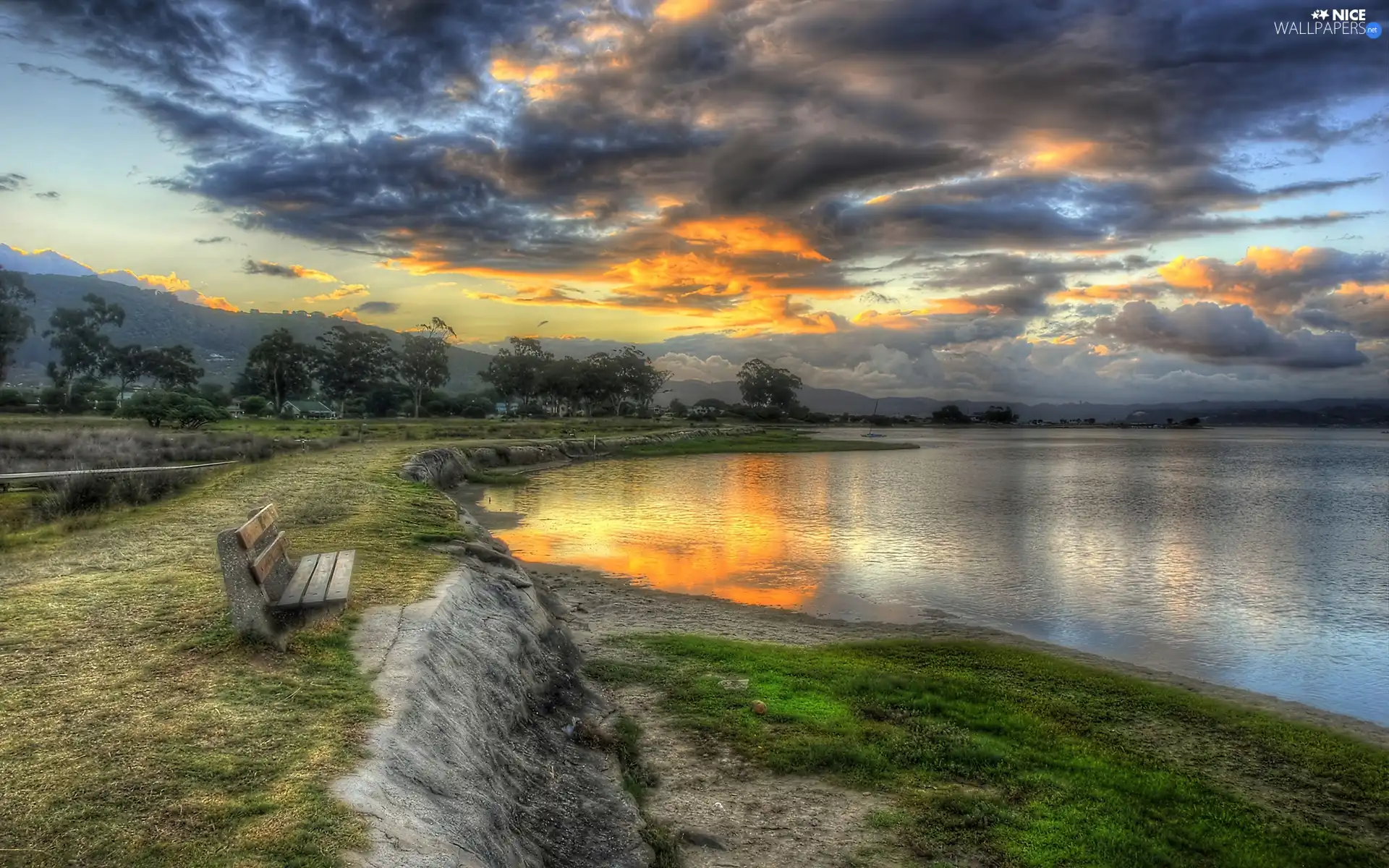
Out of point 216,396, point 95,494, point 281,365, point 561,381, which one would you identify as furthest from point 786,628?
point 561,381

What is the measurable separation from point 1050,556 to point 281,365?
9177 cm

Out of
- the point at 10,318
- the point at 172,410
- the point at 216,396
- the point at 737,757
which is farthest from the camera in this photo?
the point at 216,396

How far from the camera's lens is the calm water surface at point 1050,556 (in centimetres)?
1255

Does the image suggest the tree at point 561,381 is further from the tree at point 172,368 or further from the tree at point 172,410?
the tree at point 172,410

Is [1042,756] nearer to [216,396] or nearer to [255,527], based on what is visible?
[255,527]

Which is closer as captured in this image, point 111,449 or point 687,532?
point 111,449

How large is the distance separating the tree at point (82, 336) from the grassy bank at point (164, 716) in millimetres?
102563

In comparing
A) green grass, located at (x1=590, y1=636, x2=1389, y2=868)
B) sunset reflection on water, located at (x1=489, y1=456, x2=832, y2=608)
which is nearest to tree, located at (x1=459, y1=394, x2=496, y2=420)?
sunset reflection on water, located at (x1=489, y1=456, x2=832, y2=608)

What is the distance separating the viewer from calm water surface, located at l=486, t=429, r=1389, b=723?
41.2 feet

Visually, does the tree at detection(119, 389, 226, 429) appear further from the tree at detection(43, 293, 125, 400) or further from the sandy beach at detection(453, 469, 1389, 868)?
the tree at detection(43, 293, 125, 400)

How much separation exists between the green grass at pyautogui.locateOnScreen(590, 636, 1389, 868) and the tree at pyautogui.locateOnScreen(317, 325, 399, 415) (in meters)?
94.4

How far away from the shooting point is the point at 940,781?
6.52 meters

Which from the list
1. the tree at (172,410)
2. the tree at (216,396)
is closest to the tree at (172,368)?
the tree at (216,396)

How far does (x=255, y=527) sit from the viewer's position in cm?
616
